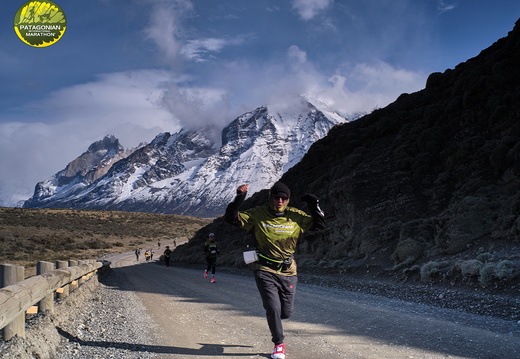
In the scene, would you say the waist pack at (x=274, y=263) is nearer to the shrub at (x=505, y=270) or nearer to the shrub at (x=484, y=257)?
the shrub at (x=505, y=270)

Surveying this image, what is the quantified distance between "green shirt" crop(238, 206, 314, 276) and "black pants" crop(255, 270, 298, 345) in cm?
9

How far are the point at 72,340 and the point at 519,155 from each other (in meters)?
16.7

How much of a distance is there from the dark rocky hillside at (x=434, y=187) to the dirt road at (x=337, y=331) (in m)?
3.07

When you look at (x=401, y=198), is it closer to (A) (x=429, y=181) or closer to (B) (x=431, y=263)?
(A) (x=429, y=181)

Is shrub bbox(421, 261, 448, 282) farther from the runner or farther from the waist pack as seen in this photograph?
the waist pack

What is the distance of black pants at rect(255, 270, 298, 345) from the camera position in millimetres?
5289

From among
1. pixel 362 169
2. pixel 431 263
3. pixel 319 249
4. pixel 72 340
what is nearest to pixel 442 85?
pixel 362 169

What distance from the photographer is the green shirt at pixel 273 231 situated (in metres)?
5.50

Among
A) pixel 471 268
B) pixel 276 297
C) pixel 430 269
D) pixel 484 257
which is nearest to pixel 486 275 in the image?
pixel 471 268

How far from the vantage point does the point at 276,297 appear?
5.39 m

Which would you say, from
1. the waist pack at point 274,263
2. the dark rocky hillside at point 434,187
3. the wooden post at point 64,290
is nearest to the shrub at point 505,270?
the dark rocky hillside at point 434,187

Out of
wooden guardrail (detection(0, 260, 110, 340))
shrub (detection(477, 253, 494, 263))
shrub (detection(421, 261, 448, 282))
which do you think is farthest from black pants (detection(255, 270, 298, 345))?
shrub (detection(477, 253, 494, 263))

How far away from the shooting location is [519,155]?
16547 millimetres

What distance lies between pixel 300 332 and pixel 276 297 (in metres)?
1.81
